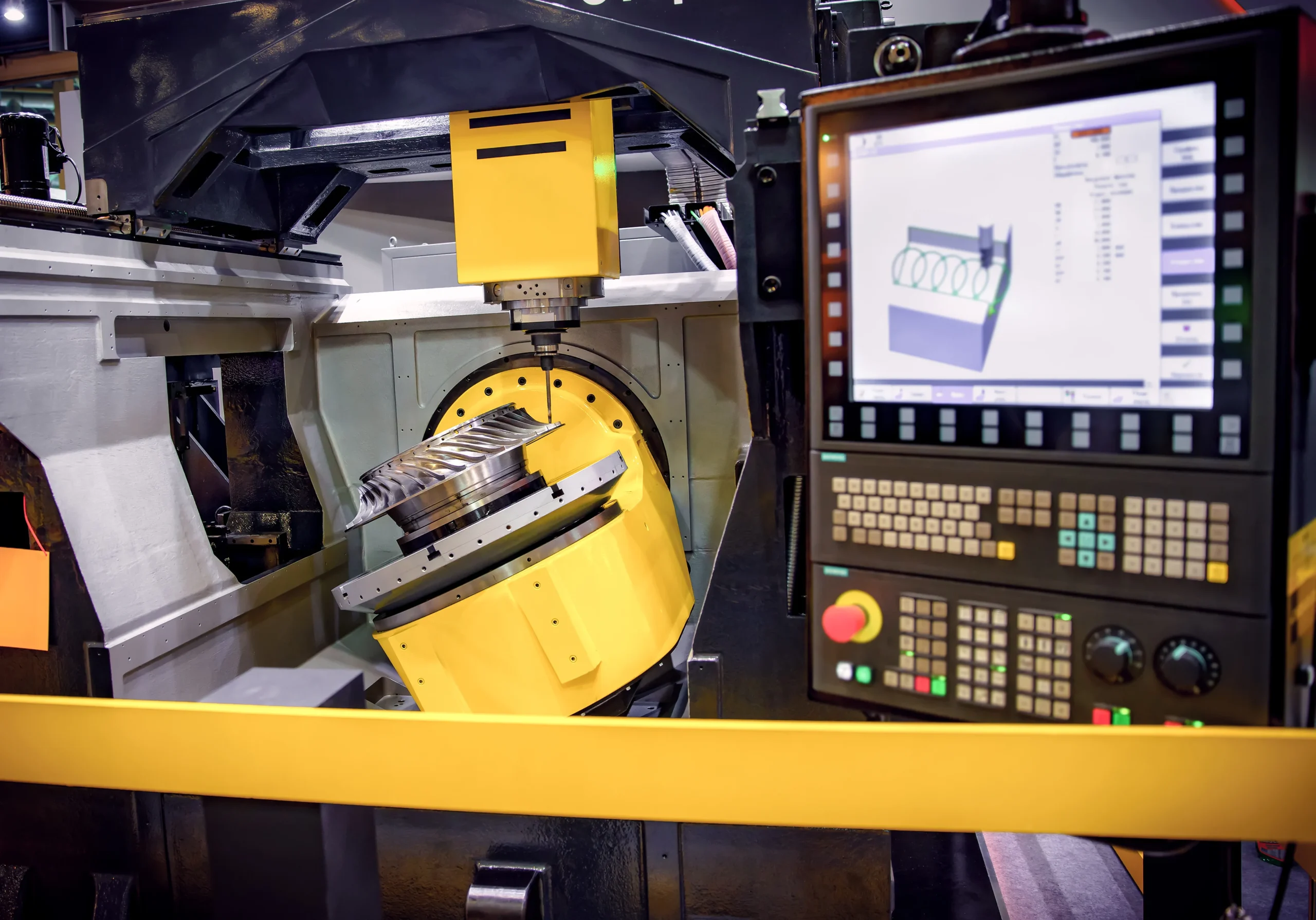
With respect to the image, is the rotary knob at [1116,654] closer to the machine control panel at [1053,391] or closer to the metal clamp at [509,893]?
the machine control panel at [1053,391]

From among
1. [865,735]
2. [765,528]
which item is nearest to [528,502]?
[765,528]

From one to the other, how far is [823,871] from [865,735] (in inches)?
14.4

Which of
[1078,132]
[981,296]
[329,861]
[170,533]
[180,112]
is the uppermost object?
[180,112]

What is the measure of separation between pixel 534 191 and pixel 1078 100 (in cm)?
95

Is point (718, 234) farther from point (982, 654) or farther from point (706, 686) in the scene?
point (982, 654)

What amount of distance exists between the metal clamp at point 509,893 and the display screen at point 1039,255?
79 centimetres

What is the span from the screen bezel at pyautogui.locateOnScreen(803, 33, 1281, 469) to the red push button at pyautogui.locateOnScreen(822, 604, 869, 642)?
0.17 metres

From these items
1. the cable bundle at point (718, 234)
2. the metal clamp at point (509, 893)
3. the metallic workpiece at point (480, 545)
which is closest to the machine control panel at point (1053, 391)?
the metal clamp at point (509, 893)

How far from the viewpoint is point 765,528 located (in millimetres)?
1128

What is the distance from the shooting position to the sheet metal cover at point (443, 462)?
4.86 ft

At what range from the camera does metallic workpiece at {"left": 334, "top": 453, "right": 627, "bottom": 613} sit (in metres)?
1.50

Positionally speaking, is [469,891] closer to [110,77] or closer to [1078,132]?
[1078,132]

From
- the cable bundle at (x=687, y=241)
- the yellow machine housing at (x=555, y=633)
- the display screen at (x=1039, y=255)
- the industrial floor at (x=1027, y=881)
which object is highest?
the cable bundle at (x=687, y=241)

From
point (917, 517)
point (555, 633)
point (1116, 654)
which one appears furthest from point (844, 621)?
point (555, 633)
